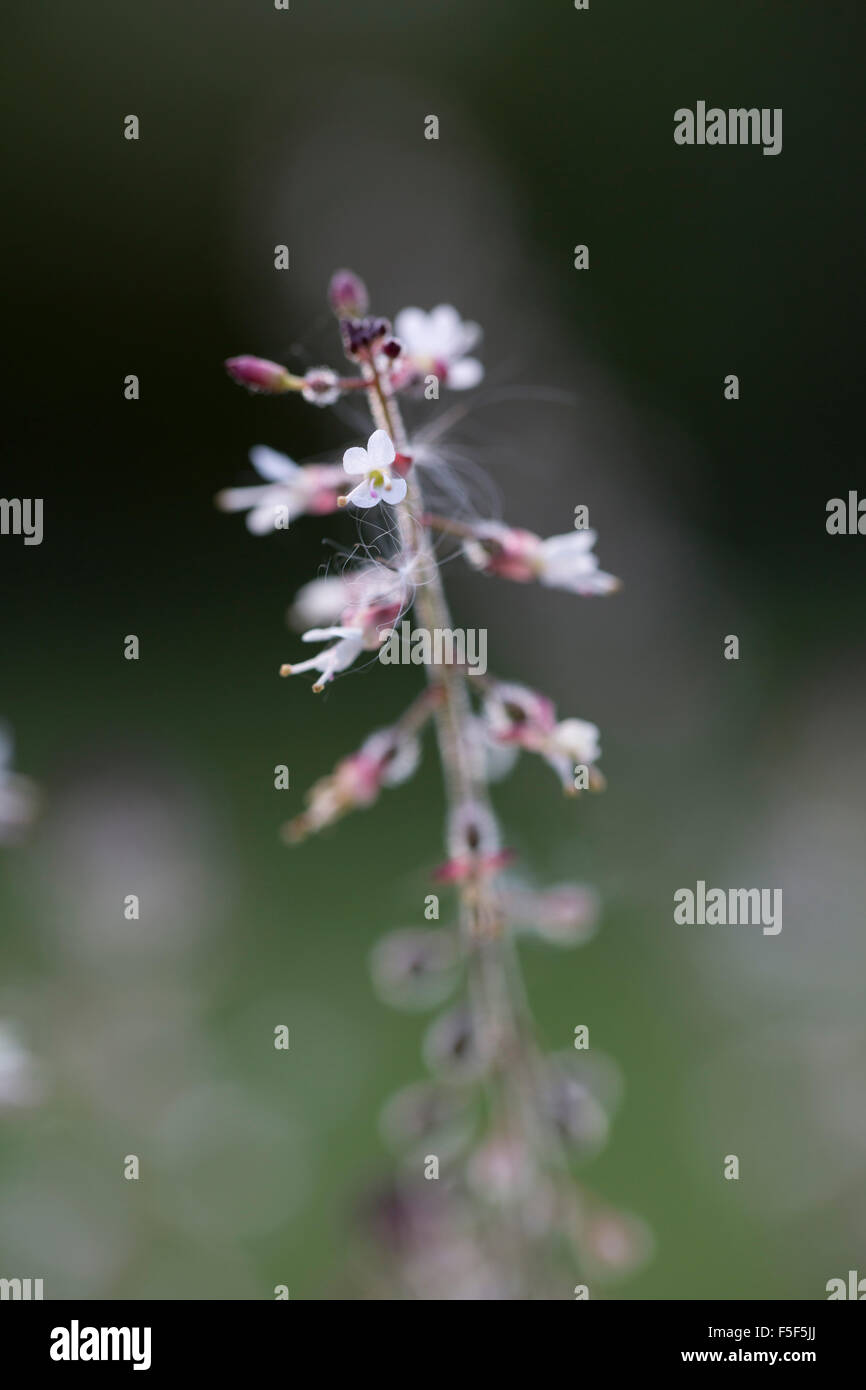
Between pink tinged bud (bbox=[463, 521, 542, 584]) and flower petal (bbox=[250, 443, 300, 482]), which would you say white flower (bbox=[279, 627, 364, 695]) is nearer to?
pink tinged bud (bbox=[463, 521, 542, 584])

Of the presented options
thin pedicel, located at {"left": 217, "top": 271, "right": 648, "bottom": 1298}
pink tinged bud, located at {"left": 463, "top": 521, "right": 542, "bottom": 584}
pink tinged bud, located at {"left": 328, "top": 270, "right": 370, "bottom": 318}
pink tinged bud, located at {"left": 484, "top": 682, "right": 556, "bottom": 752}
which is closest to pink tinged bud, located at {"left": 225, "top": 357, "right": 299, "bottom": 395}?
thin pedicel, located at {"left": 217, "top": 271, "right": 648, "bottom": 1298}

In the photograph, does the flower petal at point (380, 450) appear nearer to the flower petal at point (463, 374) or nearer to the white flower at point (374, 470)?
the white flower at point (374, 470)

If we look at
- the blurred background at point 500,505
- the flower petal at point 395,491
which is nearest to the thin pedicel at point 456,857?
the flower petal at point 395,491

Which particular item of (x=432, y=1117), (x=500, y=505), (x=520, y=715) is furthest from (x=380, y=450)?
(x=500, y=505)

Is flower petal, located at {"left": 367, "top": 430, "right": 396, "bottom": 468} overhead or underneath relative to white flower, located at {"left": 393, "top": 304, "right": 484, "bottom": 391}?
underneath

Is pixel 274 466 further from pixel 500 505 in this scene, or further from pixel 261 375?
pixel 500 505

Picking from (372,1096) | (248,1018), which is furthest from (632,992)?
(248,1018)
